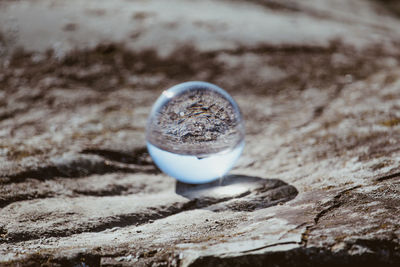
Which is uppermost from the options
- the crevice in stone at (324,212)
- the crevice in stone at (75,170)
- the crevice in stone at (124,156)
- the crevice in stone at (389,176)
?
the crevice in stone at (389,176)

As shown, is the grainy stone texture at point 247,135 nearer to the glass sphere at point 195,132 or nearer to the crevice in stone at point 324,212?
the crevice in stone at point 324,212

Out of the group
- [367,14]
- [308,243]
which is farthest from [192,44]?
[367,14]

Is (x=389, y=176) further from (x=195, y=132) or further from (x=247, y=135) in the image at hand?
(x=247, y=135)

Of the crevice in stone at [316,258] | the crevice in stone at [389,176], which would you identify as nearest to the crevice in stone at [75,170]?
the crevice in stone at [316,258]

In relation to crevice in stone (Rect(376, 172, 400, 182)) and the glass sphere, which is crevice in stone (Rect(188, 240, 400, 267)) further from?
the glass sphere

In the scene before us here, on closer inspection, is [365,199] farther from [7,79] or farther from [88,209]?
[7,79]

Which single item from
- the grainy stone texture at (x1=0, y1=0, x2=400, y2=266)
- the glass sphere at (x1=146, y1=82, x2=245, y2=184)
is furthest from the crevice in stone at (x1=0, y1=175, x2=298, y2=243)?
the glass sphere at (x1=146, y1=82, x2=245, y2=184)
